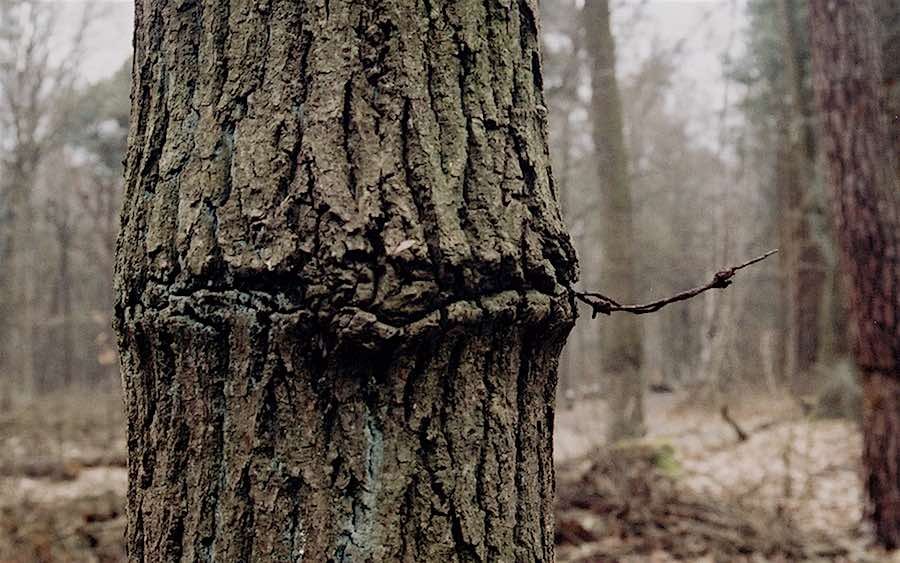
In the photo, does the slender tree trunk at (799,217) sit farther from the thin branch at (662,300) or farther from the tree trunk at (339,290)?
the tree trunk at (339,290)

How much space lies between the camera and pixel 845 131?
186 inches

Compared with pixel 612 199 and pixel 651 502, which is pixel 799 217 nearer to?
pixel 612 199

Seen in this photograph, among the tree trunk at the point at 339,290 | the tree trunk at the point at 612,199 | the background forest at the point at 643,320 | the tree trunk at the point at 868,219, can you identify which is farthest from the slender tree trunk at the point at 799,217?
the tree trunk at the point at 339,290

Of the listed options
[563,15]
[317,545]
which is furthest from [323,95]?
[563,15]

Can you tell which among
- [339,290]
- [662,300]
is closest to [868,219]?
[662,300]

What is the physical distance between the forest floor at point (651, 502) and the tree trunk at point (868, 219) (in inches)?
19.8

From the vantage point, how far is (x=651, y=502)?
18.1 ft

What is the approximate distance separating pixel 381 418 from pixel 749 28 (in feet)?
59.8

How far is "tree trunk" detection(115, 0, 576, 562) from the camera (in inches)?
39.0

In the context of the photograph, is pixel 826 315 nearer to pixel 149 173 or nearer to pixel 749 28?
pixel 749 28

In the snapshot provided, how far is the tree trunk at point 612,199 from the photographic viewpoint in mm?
8156

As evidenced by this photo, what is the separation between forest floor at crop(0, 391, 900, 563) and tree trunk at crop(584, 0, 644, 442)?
770 millimetres

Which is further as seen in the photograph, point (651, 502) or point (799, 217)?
point (799, 217)

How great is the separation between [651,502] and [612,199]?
3.95 m
